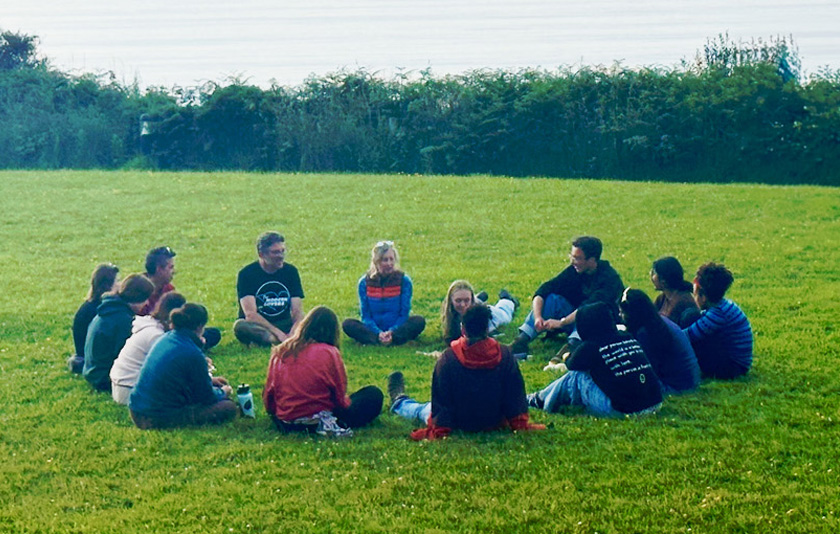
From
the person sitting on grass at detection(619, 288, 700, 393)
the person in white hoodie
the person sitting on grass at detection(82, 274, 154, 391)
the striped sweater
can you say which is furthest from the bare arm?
the person sitting on grass at detection(619, 288, 700, 393)

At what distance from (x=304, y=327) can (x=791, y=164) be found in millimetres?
27460

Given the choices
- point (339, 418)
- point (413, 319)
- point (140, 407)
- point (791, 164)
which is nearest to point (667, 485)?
point (339, 418)

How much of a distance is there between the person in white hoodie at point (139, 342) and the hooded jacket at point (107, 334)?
54 cm

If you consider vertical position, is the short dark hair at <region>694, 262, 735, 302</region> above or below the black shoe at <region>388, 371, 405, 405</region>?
above

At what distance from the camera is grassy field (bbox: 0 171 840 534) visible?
765 cm

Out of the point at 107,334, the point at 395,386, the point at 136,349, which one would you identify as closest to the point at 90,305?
the point at 107,334

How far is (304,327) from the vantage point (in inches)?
374

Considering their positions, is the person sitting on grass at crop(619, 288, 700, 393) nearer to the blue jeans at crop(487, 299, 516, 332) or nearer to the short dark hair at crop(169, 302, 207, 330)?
the blue jeans at crop(487, 299, 516, 332)

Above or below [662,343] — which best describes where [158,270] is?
above

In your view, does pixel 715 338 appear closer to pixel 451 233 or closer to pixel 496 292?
pixel 496 292

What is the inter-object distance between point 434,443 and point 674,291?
13.2ft

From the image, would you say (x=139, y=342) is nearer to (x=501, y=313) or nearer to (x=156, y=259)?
(x=156, y=259)

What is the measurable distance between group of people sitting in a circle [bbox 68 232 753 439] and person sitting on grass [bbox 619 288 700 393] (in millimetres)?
13

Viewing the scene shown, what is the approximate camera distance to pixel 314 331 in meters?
9.52
